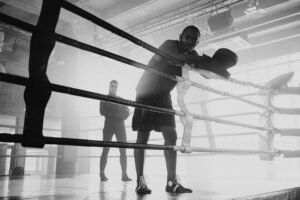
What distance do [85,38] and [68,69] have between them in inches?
86.8

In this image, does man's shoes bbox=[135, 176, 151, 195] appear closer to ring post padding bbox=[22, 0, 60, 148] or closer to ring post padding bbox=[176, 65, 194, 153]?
ring post padding bbox=[176, 65, 194, 153]

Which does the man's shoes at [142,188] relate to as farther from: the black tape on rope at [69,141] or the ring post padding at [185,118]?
the black tape on rope at [69,141]

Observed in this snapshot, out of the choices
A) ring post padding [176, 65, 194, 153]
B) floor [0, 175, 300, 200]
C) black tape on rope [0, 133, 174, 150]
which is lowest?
floor [0, 175, 300, 200]

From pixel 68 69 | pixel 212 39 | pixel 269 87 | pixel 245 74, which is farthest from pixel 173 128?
pixel 245 74

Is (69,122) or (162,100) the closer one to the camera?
(162,100)

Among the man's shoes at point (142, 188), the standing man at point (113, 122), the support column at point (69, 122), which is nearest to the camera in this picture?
the man's shoes at point (142, 188)

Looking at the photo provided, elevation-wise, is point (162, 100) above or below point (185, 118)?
above

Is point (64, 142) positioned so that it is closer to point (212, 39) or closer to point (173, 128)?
point (173, 128)

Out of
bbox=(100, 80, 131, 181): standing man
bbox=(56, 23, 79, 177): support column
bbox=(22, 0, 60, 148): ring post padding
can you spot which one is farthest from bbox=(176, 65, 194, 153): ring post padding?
bbox=(56, 23, 79, 177): support column

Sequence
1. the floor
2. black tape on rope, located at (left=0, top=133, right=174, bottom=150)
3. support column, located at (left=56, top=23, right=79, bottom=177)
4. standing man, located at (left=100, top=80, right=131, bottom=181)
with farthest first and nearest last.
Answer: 1. support column, located at (left=56, top=23, right=79, bottom=177)
2. standing man, located at (left=100, top=80, right=131, bottom=181)
3. the floor
4. black tape on rope, located at (left=0, top=133, right=174, bottom=150)

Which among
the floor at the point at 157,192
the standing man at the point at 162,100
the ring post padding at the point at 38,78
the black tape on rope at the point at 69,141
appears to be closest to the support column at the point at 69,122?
the floor at the point at 157,192

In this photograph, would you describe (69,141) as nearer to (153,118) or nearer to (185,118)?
(185,118)

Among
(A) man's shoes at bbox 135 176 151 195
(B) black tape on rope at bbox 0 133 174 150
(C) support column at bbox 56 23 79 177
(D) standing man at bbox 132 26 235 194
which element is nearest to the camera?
(B) black tape on rope at bbox 0 133 174 150

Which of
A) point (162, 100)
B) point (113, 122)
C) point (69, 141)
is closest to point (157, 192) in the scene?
point (162, 100)
